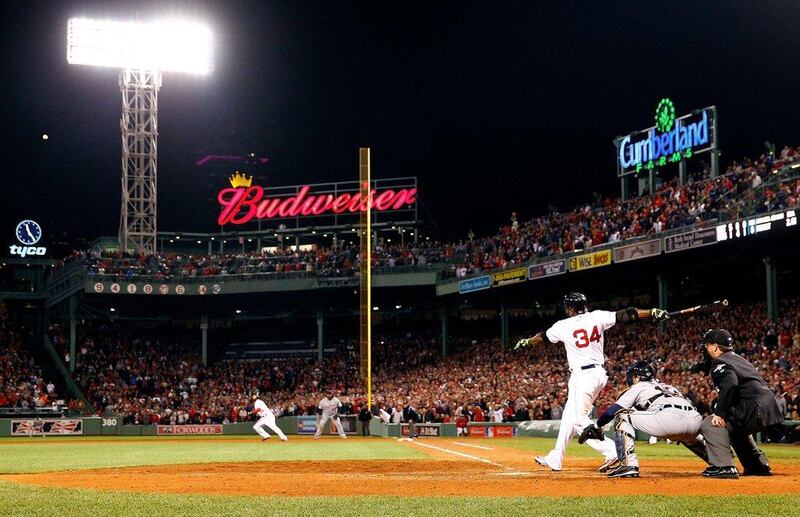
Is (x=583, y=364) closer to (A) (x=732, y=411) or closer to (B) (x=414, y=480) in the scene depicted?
(A) (x=732, y=411)

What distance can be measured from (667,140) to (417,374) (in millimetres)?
16483

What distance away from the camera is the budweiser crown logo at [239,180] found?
61.2 meters

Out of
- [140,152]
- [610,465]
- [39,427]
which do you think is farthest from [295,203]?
[610,465]

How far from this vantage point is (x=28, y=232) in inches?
2347

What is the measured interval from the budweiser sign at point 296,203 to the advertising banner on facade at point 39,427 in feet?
71.0

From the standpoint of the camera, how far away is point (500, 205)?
67062mm

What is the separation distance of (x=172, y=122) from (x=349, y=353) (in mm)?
25978

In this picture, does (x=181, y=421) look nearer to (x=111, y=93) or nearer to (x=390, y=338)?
(x=390, y=338)

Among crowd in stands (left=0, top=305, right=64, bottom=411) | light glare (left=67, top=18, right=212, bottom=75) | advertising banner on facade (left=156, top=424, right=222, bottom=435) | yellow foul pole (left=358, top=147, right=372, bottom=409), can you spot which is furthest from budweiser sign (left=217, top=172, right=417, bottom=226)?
advertising banner on facade (left=156, top=424, right=222, bottom=435)

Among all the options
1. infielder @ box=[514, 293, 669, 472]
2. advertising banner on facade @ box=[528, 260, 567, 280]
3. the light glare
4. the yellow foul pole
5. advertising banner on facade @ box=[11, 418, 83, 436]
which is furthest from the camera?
the light glare

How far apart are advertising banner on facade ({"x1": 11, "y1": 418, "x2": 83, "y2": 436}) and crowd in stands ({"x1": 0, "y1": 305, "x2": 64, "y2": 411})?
6.52ft

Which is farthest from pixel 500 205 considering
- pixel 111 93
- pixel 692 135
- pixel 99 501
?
pixel 99 501

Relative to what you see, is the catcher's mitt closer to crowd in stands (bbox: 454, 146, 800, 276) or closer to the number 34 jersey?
the number 34 jersey

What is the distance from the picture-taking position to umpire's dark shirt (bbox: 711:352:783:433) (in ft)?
32.8
